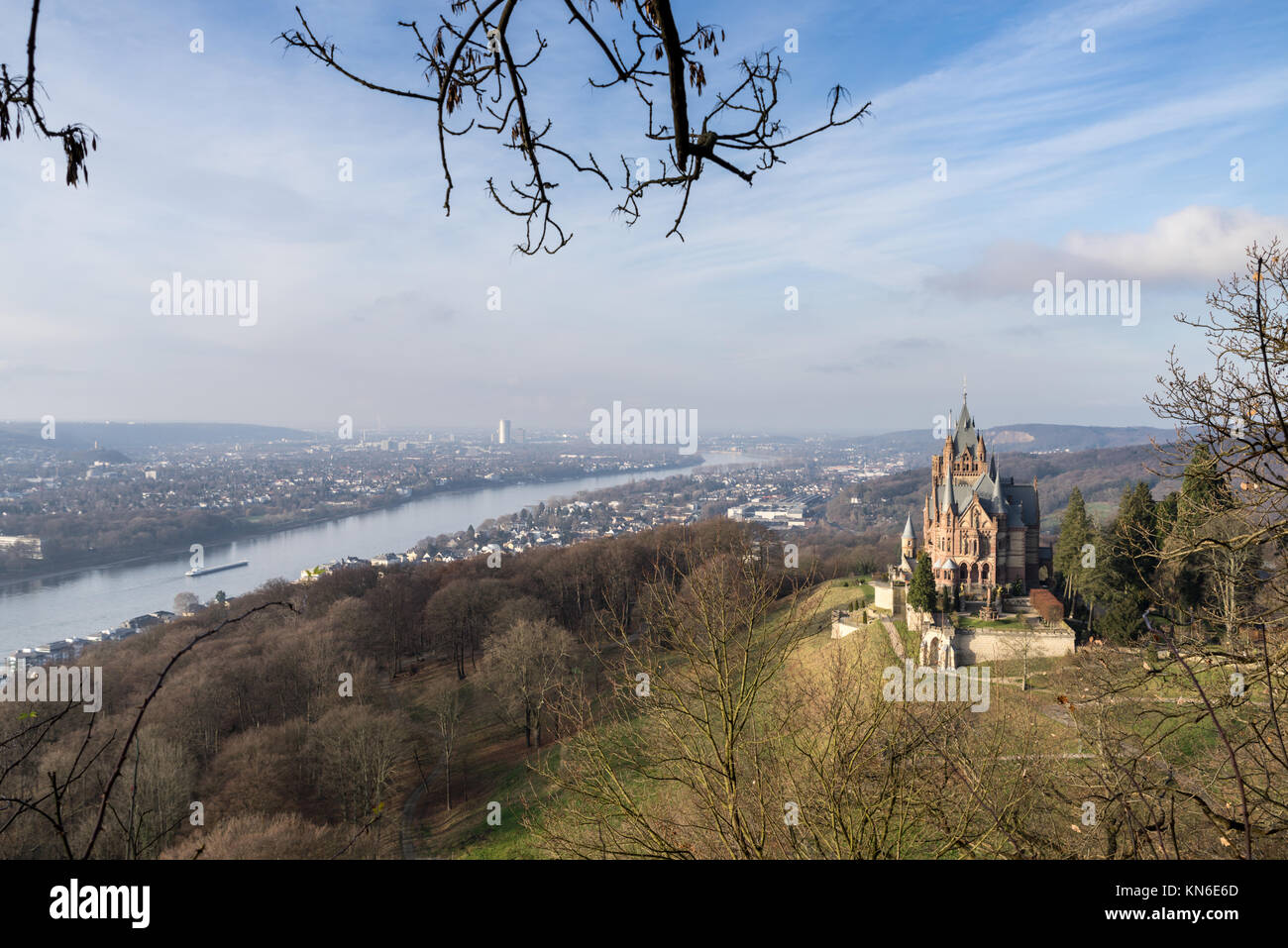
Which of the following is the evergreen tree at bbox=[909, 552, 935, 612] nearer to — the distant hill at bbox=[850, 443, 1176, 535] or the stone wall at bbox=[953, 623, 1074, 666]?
the stone wall at bbox=[953, 623, 1074, 666]

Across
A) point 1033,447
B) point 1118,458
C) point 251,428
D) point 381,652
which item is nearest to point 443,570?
point 381,652

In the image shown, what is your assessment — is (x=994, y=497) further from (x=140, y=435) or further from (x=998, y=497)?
(x=140, y=435)

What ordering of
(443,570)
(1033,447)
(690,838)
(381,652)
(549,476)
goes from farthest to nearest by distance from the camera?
(549,476)
(1033,447)
(443,570)
(381,652)
(690,838)

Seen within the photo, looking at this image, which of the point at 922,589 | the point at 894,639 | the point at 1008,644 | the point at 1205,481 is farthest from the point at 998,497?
the point at 1205,481

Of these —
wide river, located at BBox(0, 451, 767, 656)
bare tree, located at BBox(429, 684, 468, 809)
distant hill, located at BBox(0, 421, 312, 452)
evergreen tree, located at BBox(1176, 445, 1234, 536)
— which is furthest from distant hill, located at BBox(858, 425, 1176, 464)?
distant hill, located at BBox(0, 421, 312, 452)

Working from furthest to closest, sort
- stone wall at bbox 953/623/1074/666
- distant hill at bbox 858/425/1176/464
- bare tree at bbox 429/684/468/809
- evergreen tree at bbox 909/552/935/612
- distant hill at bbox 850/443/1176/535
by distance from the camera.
A: 1. distant hill at bbox 858/425/1176/464
2. distant hill at bbox 850/443/1176/535
3. evergreen tree at bbox 909/552/935/612
4. stone wall at bbox 953/623/1074/666
5. bare tree at bbox 429/684/468/809
